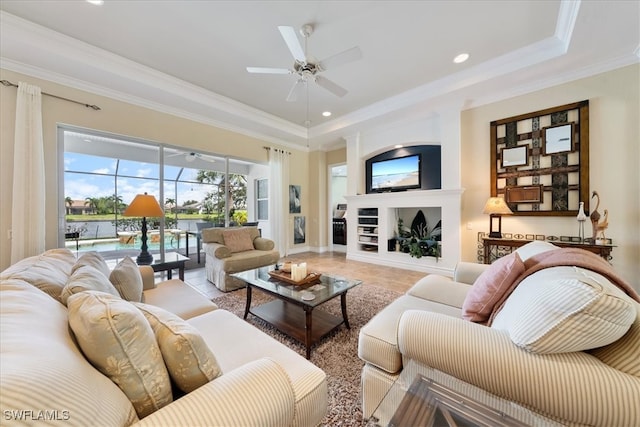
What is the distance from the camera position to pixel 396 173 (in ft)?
15.5

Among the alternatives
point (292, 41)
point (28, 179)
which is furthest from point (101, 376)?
point (28, 179)

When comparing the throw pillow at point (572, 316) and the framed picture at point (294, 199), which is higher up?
the framed picture at point (294, 199)

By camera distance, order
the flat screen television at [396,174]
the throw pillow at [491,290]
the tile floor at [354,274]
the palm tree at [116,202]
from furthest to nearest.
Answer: the flat screen television at [396,174] < the palm tree at [116,202] < the tile floor at [354,274] < the throw pillow at [491,290]

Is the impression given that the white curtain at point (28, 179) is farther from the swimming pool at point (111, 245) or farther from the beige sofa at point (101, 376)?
the beige sofa at point (101, 376)

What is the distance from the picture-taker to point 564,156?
10.0 feet

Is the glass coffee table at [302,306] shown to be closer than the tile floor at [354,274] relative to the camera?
Yes

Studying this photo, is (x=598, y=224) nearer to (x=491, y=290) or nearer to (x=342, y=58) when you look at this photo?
(x=491, y=290)

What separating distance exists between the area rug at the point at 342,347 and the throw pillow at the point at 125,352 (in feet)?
3.18

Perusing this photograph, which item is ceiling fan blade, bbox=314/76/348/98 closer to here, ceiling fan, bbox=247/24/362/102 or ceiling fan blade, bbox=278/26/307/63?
ceiling fan, bbox=247/24/362/102

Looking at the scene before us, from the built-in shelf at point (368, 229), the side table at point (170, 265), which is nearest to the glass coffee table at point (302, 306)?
A: the side table at point (170, 265)

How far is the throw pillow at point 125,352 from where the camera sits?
26.0 inches

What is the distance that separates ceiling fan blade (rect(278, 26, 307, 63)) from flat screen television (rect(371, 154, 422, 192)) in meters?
→ 3.00

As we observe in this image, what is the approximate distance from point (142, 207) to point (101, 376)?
8.63 feet

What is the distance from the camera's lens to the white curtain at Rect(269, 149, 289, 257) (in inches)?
208
